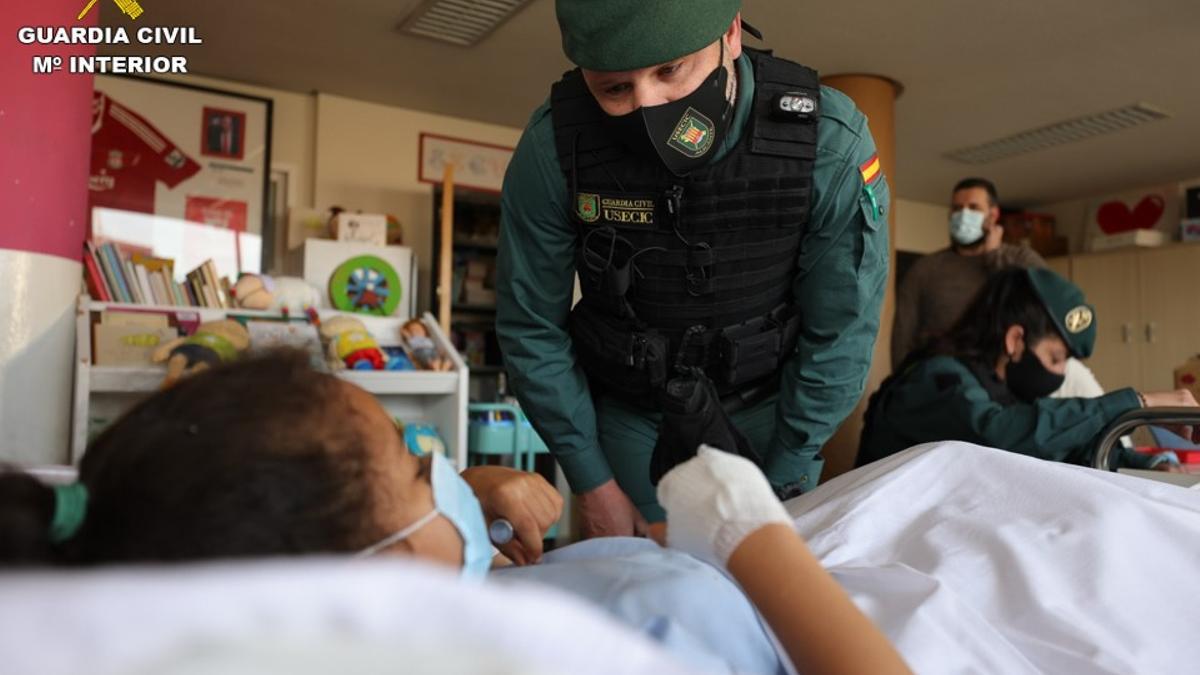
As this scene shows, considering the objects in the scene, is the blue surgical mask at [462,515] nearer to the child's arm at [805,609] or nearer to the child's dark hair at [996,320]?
the child's arm at [805,609]

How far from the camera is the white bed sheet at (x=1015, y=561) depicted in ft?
2.71

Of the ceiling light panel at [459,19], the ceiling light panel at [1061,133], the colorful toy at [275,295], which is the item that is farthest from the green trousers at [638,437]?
the ceiling light panel at [1061,133]

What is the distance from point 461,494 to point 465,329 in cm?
480

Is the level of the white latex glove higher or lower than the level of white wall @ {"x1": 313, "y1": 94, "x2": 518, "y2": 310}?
lower

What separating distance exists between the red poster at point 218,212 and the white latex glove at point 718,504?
198 inches

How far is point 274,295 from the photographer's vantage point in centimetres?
340

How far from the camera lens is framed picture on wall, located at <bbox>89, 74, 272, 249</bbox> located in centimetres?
484

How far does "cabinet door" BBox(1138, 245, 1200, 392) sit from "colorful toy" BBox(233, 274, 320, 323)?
21.0 ft

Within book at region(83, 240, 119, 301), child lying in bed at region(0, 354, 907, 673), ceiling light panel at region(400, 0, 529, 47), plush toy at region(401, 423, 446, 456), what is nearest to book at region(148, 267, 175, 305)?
book at region(83, 240, 119, 301)

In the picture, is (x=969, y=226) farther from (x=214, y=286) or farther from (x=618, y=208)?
(x=214, y=286)

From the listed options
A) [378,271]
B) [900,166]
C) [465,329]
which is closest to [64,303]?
[378,271]

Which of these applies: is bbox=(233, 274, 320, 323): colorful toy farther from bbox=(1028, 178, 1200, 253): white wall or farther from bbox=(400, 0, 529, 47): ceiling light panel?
bbox=(1028, 178, 1200, 253): white wall

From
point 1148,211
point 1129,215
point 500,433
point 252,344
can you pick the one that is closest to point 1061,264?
point 1129,215

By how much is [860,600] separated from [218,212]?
16.4 feet
